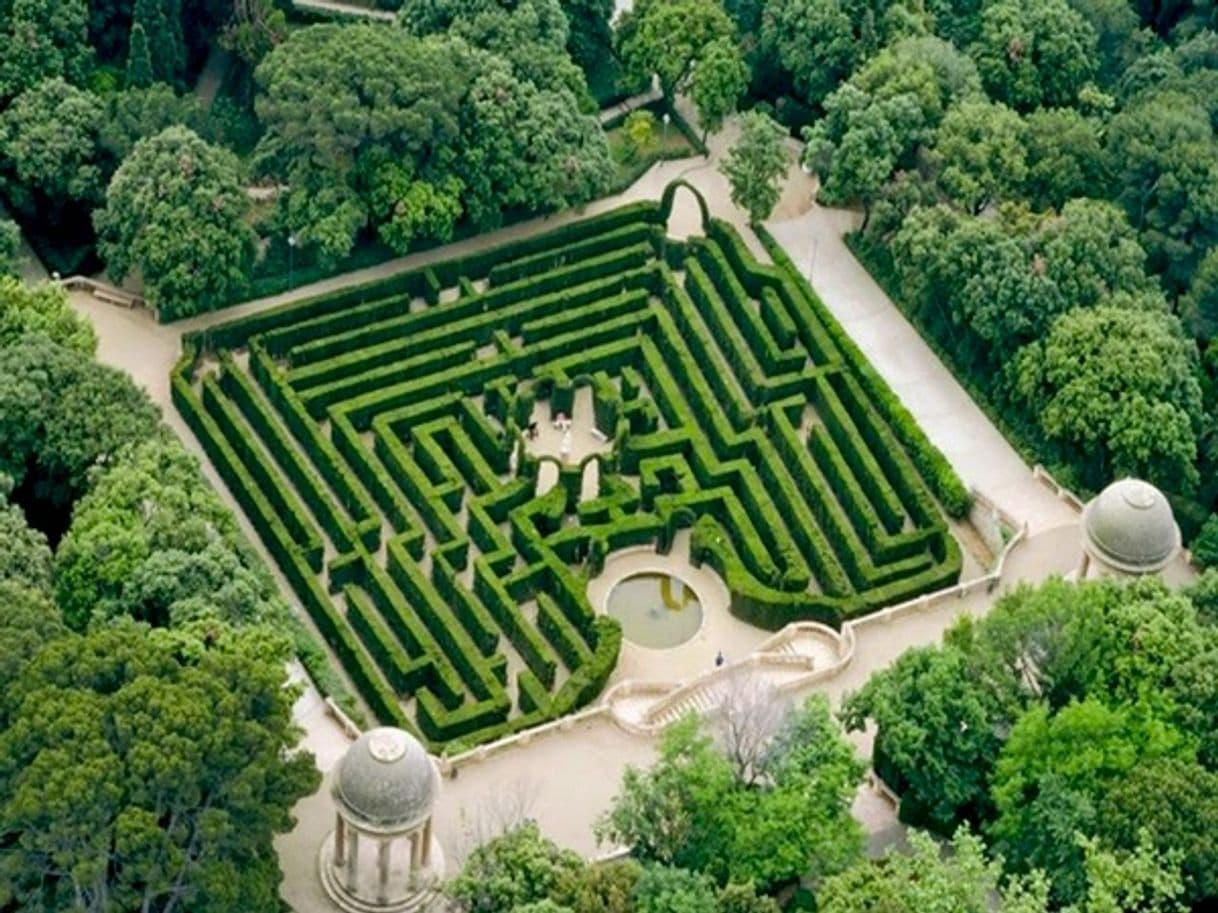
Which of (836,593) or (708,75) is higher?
(708,75)

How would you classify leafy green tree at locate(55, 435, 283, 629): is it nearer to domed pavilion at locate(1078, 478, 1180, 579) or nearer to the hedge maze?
the hedge maze

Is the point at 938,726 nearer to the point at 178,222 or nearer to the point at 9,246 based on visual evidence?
the point at 178,222

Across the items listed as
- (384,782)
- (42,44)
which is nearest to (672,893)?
(384,782)

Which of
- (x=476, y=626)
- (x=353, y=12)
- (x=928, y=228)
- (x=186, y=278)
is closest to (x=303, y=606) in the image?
(x=476, y=626)

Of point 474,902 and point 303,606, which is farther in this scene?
point 303,606

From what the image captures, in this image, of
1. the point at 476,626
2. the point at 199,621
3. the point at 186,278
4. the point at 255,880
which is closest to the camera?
the point at 255,880

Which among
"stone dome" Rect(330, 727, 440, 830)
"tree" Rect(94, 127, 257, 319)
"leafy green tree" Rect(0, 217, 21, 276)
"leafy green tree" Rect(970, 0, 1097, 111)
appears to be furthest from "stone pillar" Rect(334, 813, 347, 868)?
"leafy green tree" Rect(970, 0, 1097, 111)

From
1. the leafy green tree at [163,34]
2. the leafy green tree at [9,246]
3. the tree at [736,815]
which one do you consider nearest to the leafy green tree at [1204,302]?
the tree at [736,815]

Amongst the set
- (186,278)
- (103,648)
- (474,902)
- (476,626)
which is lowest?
(474,902)

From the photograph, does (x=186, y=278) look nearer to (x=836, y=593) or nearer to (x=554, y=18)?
(x=554, y=18)
